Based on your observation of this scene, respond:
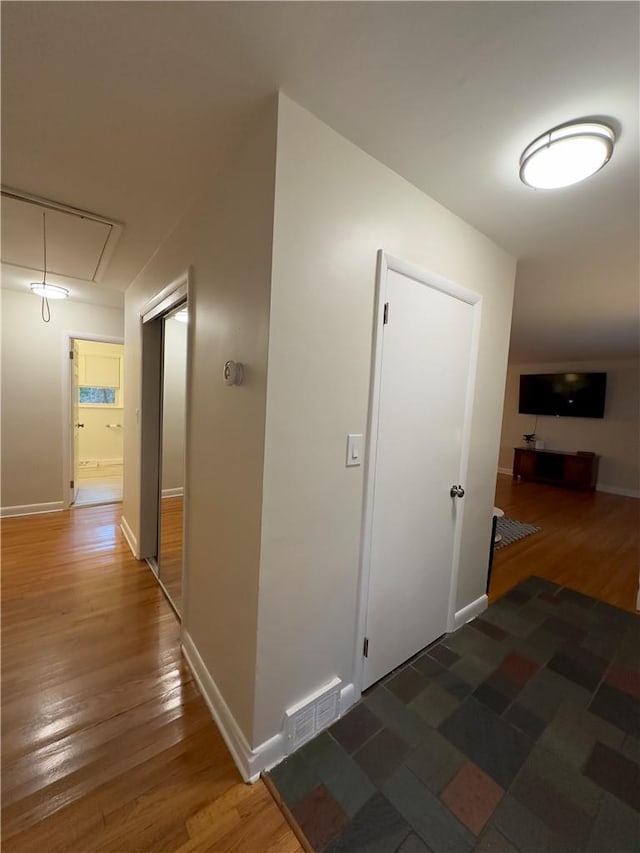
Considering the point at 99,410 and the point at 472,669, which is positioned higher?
the point at 99,410

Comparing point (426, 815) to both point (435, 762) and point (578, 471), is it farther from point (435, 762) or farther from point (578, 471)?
point (578, 471)

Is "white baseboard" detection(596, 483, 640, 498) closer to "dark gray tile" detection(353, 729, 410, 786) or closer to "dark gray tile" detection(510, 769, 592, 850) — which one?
"dark gray tile" detection(510, 769, 592, 850)

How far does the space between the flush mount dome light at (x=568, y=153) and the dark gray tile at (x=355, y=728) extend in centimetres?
238

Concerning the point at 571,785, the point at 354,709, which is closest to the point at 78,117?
the point at 354,709

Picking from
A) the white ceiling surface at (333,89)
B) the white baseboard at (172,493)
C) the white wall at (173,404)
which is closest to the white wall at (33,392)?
the white wall at (173,404)

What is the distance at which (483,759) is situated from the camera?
4.25 feet

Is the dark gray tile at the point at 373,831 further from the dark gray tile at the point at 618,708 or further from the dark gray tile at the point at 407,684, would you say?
the dark gray tile at the point at 618,708

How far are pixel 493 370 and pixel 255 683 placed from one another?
203cm

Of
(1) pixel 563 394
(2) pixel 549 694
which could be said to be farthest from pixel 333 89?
(1) pixel 563 394

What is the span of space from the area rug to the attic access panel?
4320 millimetres

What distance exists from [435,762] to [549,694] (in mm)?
766

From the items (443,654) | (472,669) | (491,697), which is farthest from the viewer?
(443,654)

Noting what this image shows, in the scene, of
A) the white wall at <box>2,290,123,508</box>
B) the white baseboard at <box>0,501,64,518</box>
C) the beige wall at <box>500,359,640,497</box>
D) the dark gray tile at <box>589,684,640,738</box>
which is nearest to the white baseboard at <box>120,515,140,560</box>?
the white baseboard at <box>0,501,64,518</box>

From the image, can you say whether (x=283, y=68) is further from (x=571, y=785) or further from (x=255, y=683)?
(x=571, y=785)
